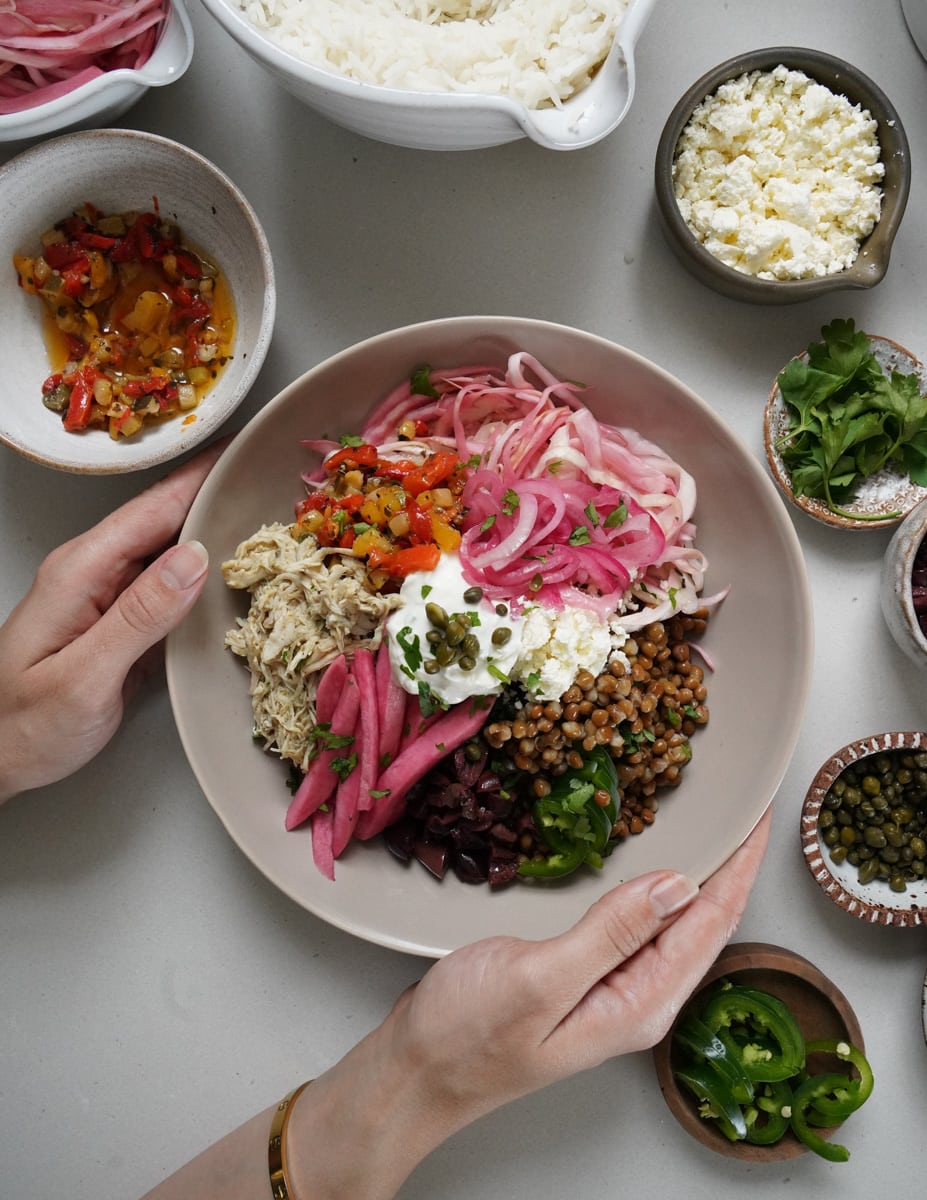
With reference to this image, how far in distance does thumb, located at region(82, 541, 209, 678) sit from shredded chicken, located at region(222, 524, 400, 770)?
139 mm

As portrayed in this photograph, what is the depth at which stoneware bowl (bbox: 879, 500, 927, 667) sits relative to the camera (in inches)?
88.6

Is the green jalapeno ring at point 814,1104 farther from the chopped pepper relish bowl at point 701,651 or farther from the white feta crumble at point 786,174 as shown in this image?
the white feta crumble at point 786,174

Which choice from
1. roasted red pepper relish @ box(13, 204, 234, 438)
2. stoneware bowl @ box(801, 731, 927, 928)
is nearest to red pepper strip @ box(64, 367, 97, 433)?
roasted red pepper relish @ box(13, 204, 234, 438)

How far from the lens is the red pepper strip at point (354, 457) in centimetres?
220

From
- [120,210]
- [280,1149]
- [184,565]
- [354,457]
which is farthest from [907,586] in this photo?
[120,210]

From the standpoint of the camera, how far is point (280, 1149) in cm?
218

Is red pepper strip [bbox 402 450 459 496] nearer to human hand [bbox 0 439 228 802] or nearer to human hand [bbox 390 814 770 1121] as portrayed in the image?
human hand [bbox 0 439 228 802]

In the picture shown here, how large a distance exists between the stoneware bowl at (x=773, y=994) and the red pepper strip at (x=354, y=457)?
153 cm

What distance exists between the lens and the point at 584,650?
2.07 metres

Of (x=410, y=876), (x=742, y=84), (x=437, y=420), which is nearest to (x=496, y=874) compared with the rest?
(x=410, y=876)

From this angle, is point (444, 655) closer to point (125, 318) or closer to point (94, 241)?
point (125, 318)

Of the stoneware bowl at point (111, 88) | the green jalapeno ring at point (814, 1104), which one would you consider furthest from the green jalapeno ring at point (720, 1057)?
the stoneware bowl at point (111, 88)

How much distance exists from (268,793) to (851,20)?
252 cm

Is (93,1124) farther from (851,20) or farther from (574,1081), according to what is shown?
(851,20)
